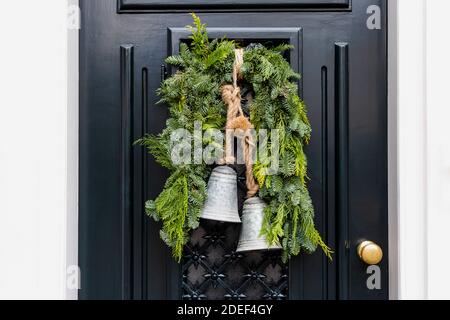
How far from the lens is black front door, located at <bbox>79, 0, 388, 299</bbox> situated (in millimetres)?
1317

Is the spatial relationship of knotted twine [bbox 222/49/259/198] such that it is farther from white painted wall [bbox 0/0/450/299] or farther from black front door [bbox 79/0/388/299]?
white painted wall [bbox 0/0/450/299]

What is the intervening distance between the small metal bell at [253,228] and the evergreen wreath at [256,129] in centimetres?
2

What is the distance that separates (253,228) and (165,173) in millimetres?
302

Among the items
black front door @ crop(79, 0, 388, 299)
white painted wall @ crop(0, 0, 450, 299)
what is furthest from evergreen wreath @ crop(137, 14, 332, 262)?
white painted wall @ crop(0, 0, 450, 299)

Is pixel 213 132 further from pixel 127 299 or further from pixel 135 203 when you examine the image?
pixel 127 299

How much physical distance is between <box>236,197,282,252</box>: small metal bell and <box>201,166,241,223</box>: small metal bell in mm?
31
